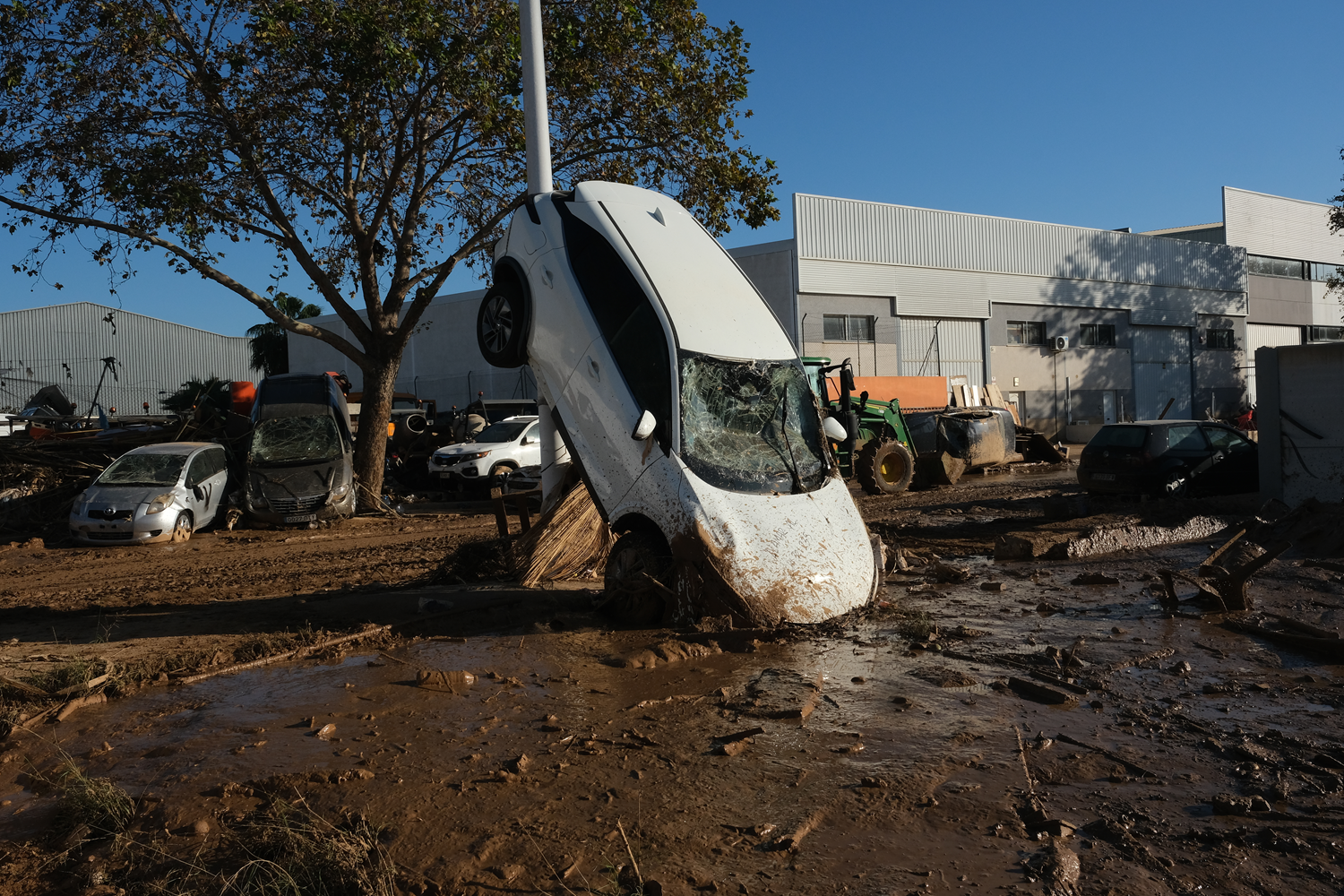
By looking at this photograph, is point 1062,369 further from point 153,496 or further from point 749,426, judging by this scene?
point 749,426

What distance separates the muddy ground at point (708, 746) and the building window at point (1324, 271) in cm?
4918

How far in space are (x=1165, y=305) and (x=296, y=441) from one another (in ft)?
128

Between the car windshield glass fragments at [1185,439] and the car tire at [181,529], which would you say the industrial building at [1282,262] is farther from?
the car tire at [181,529]

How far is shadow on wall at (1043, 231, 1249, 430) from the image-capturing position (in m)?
41.3

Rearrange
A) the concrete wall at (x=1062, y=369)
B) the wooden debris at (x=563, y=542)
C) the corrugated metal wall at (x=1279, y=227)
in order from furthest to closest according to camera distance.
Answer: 1. the corrugated metal wall at (x=1279, y=227)
2. the concrete wall at (x=1062, y=369)
3. the wooden debris at (x=563, y=542)

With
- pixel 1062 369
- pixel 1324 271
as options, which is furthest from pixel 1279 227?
pixel 1062 369

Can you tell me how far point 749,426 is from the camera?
7.79m

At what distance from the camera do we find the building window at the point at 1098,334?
135 feet

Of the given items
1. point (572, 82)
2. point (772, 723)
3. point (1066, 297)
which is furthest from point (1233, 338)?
point (772, 723)

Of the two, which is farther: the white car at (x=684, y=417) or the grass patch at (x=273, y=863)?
the white car at (x=684, y=417)

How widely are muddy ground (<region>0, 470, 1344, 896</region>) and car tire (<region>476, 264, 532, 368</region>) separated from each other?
2212 mm

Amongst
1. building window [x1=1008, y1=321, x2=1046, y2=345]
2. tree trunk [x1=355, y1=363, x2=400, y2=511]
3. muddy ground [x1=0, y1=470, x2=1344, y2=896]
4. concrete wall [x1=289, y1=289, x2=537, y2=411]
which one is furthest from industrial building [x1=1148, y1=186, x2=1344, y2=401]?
muddy ground [x1=0, y1=470, x2=1344, y2=896]

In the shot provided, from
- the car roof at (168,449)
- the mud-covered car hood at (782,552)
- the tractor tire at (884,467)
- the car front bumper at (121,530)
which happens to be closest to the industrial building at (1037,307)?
the tractor tire at (884,467)

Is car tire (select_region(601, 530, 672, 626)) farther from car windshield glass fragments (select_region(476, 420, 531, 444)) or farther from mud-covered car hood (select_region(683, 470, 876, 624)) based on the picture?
car windshield glass fragments (select_region(476, 420, 531, 444))
